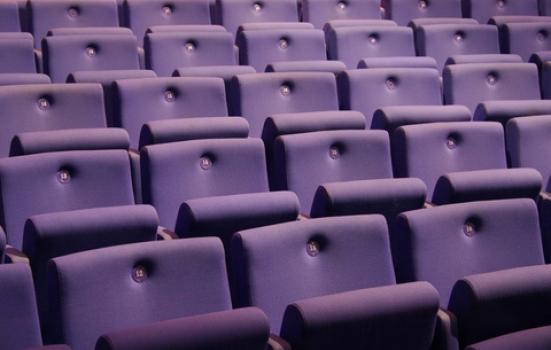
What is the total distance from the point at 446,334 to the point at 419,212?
0.06 m

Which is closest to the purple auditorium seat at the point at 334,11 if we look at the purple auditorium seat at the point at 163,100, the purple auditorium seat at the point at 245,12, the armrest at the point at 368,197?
the purple auditorium seat at the point at 245,12

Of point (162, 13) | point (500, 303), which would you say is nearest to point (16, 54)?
point (162, 13)

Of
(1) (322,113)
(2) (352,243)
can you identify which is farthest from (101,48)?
(2) (352,243)

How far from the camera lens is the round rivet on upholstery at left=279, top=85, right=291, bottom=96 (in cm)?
52

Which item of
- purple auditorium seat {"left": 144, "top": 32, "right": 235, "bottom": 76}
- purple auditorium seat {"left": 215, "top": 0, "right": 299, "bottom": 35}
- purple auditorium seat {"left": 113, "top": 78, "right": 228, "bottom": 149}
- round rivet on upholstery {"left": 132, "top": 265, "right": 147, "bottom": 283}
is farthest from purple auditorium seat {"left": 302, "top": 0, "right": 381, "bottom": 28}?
round rivet on upholstery {"left": 132, "top": 265, "right": 147, "bottom": 283}

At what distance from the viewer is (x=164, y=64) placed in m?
0.59

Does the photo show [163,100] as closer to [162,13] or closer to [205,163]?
[205,163]

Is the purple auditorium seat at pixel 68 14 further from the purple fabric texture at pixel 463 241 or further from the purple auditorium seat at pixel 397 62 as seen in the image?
the purple fabric texture at pixel 463 241

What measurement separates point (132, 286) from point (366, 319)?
8 cm

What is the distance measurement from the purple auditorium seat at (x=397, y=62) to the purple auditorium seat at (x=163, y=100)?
132 millimetres

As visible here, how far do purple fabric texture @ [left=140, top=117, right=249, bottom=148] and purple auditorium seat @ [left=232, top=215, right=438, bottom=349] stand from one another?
0.13 meters

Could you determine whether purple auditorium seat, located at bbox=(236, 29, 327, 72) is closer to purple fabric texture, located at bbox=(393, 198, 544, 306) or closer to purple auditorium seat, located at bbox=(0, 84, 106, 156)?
purple auditorium seat, located at bbox=(0, 84, 106, 156)

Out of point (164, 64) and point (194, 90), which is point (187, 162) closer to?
point (194, 90)

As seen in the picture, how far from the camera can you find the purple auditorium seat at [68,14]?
63cm
